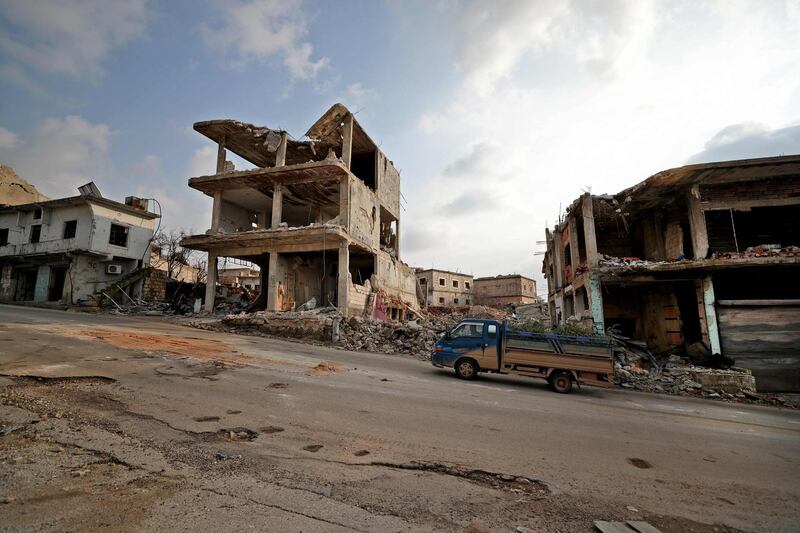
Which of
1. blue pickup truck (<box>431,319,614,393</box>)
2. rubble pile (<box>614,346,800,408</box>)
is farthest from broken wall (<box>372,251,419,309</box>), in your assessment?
rubble pile (<box>614,346,800,408</box>)

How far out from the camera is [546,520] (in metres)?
3.19

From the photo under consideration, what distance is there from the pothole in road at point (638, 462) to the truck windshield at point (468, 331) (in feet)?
19.5

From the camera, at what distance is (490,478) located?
3963 mm

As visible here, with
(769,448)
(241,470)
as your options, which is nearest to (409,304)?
(769,448)

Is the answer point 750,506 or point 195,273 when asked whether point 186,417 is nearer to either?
point 750,506

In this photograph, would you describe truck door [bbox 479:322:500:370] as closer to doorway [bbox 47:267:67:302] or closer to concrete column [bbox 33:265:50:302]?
doorway [bbox 47:267:67:302]

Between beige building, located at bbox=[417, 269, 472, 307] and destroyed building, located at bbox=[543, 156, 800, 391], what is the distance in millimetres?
27946

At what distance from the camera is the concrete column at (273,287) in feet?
62.3

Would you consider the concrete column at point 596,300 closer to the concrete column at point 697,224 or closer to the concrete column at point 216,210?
the concrete column at point 697,224

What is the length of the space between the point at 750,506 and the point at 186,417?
7.00 meters

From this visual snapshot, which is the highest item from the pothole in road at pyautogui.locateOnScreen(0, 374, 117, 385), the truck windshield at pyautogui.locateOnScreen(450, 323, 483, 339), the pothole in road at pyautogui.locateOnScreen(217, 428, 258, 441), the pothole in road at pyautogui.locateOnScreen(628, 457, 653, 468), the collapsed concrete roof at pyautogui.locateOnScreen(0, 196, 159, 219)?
the collapsed concrete roof at pyautogui.locateOnScreen(0, 196, 159, 219)

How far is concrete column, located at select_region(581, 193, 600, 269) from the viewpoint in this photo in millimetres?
15322

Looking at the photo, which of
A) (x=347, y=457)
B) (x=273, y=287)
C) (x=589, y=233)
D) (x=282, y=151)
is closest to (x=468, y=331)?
(x=347, y=457)

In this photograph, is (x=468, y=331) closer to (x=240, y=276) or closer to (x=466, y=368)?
(x=466, y=368)
